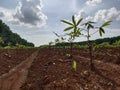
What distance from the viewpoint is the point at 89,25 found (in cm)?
1262

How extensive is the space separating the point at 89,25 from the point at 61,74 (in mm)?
2674

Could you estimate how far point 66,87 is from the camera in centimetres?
1062

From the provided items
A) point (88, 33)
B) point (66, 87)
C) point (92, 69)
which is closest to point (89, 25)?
point (88, 33)

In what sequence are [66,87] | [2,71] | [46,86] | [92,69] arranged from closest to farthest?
[66,87] → [46,86] → [92,69] → [2,71]

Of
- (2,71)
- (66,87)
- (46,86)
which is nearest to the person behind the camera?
(66,87)

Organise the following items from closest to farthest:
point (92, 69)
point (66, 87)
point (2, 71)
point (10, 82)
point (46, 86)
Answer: point (66, 87) < point (46, 86) < point (92, 69) < point (10, 82) < point (2, 71)

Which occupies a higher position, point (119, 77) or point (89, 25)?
point (89, 25)

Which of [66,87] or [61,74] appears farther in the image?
[61,74]

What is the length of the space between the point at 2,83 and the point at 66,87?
469cm

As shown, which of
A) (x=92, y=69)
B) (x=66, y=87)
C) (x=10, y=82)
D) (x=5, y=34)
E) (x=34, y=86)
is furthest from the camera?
(x=5, y=34)

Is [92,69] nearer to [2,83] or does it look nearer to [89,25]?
[89,25]

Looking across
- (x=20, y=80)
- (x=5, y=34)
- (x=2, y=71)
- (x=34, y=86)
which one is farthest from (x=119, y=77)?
(x=5, y=34)

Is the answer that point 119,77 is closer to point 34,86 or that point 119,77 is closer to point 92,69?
point 92,69

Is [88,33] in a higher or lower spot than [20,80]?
higher
